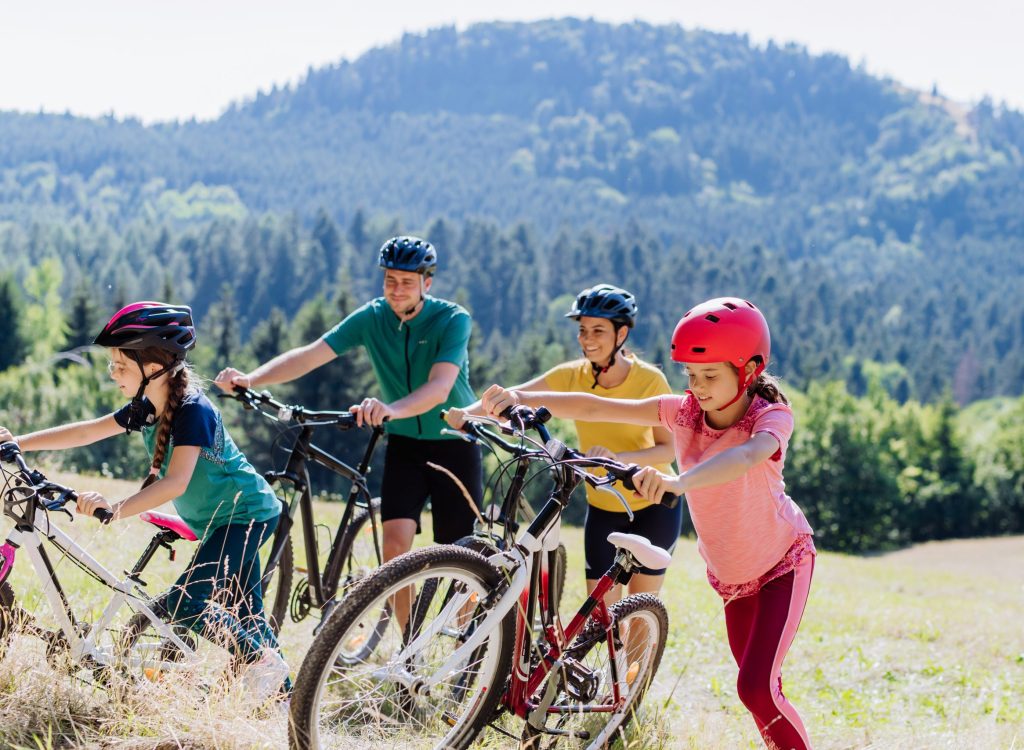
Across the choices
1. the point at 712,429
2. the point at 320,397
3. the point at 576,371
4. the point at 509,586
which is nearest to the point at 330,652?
the point at 509,586

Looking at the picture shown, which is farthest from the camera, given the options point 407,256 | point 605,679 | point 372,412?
point 407,256

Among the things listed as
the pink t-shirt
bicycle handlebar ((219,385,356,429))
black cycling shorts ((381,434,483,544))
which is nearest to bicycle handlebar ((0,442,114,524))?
bicycle handlebar ((219,385,356,429))

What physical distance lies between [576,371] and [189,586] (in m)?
2.46

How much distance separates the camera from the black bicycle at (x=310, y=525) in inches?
244

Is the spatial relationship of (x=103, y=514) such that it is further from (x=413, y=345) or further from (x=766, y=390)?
(x=766, y=390)

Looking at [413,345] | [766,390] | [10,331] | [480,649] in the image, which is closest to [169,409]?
[480,649]

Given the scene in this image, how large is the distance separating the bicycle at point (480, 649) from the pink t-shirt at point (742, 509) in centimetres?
32

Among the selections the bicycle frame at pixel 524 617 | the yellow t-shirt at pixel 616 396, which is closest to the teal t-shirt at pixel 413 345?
the yellow t-shirt at pixel 616 396

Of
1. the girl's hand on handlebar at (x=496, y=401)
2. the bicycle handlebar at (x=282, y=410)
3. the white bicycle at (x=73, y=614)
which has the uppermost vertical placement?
the girl's hand on handlebar at (x=496, y=401)

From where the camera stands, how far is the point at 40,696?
14.3 feet

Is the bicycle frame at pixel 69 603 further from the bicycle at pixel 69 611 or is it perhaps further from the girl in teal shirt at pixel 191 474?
the girl in teal shirt at pixel 191 474

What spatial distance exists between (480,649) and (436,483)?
84.1 inches

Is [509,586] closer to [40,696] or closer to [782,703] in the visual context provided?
[782,703]

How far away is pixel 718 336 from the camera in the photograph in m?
4.36
